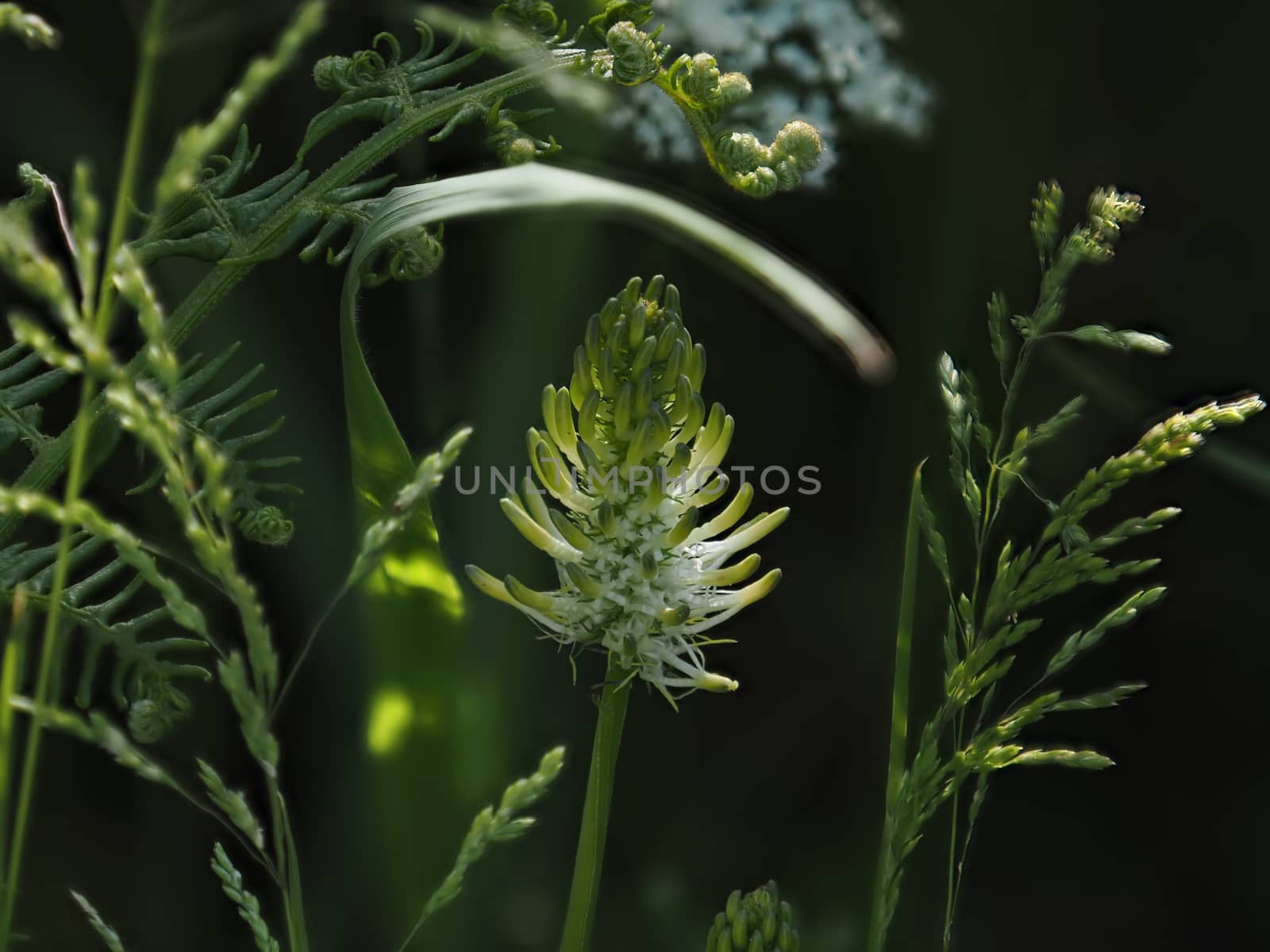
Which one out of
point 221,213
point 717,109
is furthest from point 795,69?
point 221,213

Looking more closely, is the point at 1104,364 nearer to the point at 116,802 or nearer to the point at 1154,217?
the point at 1154,217

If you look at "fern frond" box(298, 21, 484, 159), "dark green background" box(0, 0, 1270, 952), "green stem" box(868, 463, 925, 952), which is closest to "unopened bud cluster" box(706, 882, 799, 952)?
"green stem" box(868, 463, 925, 952)

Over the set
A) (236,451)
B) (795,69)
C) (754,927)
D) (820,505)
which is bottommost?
(754,927)

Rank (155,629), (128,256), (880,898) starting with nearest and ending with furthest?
(128,256), (880,898), (155,629)

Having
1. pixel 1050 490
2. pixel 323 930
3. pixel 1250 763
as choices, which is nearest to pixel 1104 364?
pixel 1050 490

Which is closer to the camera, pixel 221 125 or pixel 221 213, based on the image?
pixel 221 125

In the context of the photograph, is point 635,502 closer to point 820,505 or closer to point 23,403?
point 23,403
